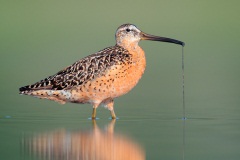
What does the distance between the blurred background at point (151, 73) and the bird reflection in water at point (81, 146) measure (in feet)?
0.51

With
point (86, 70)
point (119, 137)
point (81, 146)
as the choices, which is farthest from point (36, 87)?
point (81, 146)

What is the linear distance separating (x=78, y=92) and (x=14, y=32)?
60.4ft

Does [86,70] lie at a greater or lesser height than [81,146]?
greater

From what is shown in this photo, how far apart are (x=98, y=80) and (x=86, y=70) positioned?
0.87ft

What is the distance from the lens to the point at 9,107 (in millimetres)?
12305

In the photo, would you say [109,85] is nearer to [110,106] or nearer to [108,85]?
[108,85]

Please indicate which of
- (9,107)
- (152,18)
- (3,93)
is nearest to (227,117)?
(9,107)

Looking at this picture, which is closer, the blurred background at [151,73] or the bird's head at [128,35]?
the blurred background at [151,73]

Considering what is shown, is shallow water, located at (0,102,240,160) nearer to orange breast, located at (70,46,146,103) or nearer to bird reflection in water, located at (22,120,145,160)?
bird reflection in water, located at (22,120,145,160)

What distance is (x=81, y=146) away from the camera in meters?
8.64

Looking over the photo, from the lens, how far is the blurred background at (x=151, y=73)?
9.39 meters

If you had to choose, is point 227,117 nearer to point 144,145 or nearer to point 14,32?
point 144,145

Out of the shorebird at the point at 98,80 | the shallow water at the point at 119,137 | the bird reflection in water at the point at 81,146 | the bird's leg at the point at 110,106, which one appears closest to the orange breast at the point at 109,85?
the shorebird at the point at 98,80

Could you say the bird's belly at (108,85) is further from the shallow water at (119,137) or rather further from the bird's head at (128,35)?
the bird's head at (128,35)
